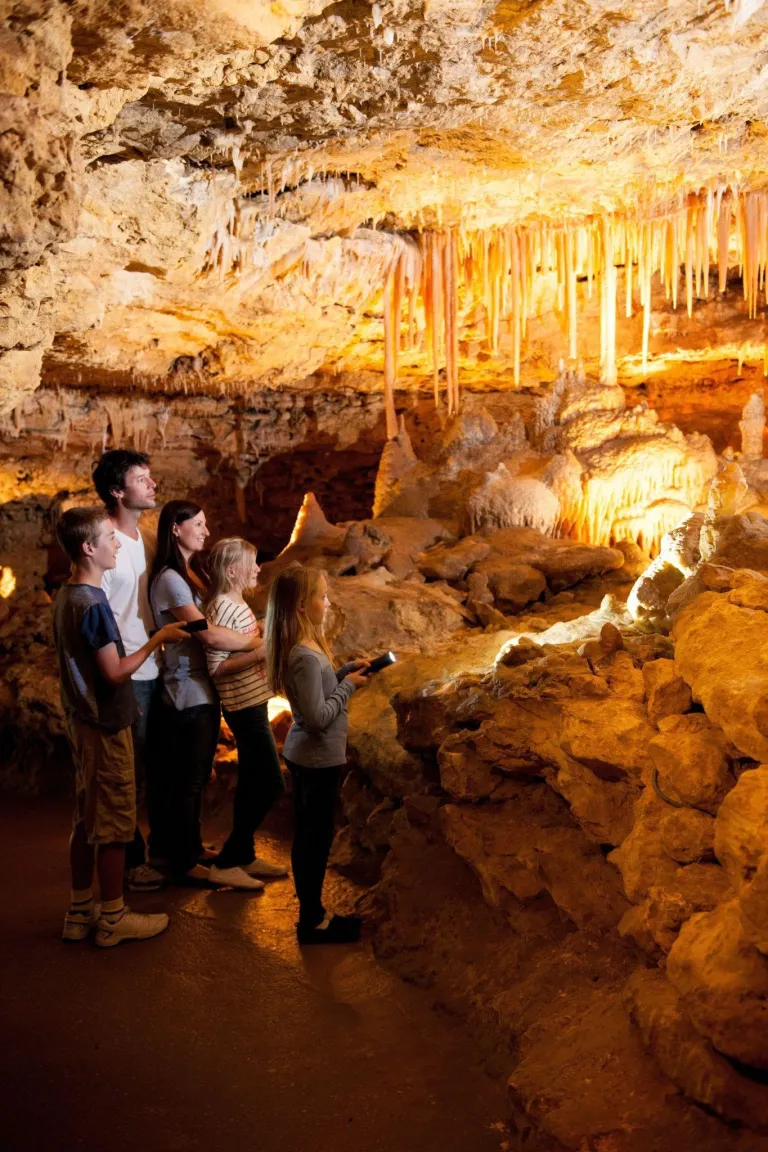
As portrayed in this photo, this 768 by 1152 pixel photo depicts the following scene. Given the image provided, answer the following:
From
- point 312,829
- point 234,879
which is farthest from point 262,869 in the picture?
point 312,829

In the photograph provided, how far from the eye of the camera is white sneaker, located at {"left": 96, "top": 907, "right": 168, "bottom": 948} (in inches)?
134

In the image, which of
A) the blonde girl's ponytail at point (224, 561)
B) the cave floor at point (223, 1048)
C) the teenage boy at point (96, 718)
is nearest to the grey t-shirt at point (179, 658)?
the blonde girl's ponytail at point (224, 561)

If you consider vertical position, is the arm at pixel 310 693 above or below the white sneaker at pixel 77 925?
above

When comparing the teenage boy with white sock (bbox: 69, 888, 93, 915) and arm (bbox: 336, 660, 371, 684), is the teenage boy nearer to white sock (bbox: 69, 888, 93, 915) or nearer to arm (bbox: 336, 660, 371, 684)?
white sock (bbox: 69, 888, 93, 915)

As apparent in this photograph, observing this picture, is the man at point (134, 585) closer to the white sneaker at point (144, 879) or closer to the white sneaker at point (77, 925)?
the white sneaker at point (144, 879)

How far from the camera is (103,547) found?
3.35 metres

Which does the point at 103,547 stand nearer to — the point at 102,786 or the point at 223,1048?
the point at 102,786

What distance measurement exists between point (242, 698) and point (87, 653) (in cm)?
85

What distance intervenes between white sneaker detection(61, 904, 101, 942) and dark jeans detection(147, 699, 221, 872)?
59 centimetres

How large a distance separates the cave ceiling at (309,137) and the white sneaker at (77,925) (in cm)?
251

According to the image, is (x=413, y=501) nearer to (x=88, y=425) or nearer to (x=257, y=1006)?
(x=88, y=425)

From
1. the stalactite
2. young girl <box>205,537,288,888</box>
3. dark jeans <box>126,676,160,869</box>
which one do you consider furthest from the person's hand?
the stalactite

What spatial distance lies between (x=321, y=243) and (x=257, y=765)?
4.57 m

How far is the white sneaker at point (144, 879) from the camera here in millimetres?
3951
